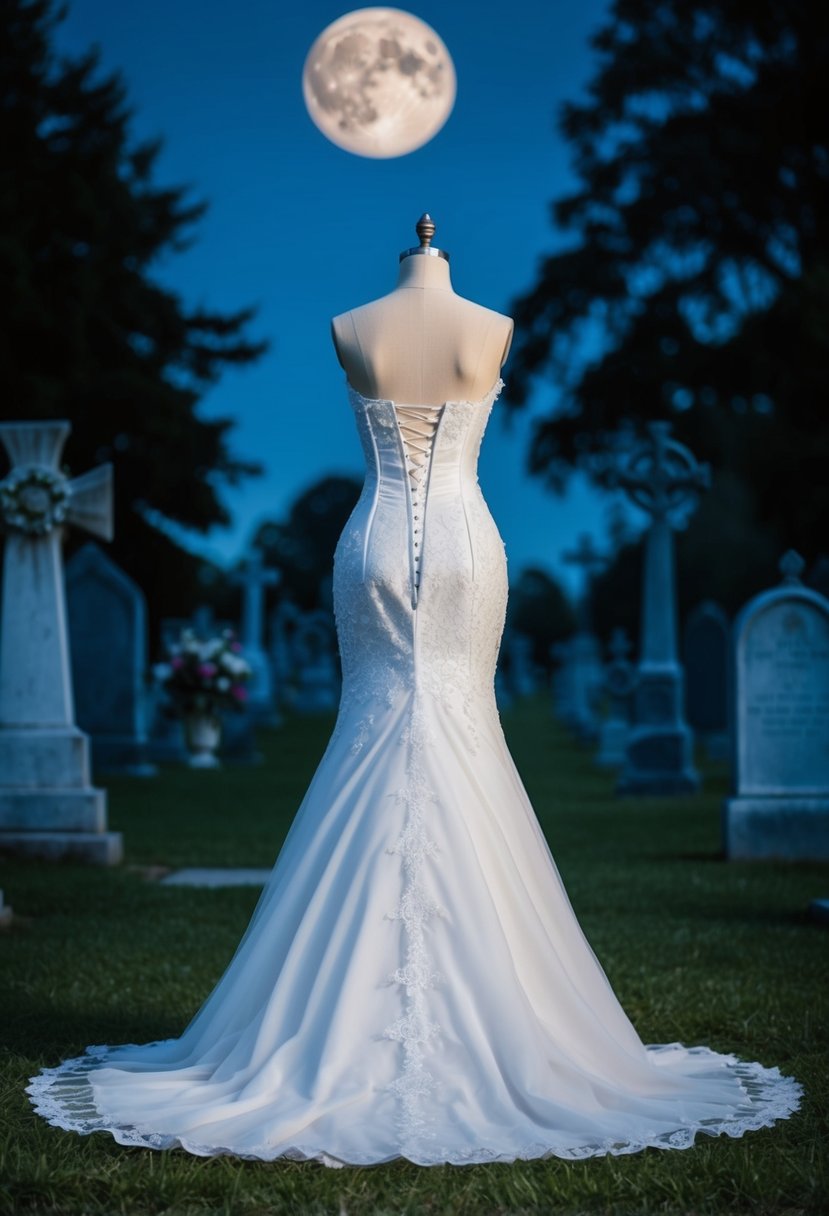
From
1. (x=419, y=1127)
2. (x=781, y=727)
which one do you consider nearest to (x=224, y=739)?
(x=781, y=727)

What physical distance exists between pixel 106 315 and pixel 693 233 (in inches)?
461

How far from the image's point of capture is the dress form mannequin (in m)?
4.52

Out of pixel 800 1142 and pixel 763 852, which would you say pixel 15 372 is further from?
pixel 800 1142

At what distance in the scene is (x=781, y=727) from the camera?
10391 millimetres

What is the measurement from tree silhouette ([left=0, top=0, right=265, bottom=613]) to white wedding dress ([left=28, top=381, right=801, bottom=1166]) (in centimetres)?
2262

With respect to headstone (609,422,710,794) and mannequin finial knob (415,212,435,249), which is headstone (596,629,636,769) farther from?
mannequin finial knob (415,212,435,249)

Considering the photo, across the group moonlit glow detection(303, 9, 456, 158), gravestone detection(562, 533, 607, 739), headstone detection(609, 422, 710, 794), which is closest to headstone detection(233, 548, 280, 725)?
gravestone detection(562, 533, 607, 739)

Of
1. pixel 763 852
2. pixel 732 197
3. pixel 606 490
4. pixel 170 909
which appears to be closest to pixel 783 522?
pixel 606 490

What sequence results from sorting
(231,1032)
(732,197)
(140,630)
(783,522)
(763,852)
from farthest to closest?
(732,197), (783,522), (140,630), (763,852), (231,1032)

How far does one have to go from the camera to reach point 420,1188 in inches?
140

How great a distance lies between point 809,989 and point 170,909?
3556 mm

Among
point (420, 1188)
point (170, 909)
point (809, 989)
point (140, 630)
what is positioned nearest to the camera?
point (420, 1188)

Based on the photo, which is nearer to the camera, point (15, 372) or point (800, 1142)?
point (800, 1142)

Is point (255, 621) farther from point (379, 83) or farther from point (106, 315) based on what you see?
point (379, 83)
